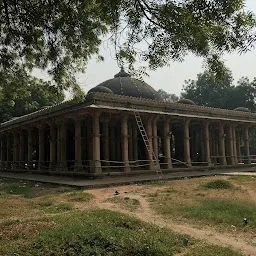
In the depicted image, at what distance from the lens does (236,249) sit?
5945mm

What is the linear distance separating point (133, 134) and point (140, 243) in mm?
17539

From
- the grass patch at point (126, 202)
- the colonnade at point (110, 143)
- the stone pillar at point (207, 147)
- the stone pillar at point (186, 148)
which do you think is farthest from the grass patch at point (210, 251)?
the stone pillar at point (207, 147)

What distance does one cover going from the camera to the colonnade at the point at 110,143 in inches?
748

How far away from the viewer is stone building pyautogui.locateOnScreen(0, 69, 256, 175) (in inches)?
734

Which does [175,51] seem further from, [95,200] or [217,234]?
[95,200]

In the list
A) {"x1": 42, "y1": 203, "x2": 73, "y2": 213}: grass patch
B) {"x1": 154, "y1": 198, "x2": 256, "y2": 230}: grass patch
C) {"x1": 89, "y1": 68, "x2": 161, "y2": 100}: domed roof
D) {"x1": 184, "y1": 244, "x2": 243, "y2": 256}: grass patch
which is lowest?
{"x1": 184, "y1": 244, "x2": 243, "y2": 256}: grass patch

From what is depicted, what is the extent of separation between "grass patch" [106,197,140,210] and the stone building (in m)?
5.92

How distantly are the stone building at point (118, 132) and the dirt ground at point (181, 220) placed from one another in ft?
14.5

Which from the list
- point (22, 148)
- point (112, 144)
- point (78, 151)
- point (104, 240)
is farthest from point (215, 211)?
point (22, 148)

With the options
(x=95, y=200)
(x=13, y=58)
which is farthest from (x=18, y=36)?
(x=95, y=200)

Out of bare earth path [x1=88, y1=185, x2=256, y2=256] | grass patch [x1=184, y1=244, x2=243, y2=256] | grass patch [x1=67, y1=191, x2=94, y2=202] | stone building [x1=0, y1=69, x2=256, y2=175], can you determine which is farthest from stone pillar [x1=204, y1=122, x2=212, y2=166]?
grass patch [x1=184, y1=244, x2=243, y2=256]

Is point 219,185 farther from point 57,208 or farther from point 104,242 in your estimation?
point 104,242

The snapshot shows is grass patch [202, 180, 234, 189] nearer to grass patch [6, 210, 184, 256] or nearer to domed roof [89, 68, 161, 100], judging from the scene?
grass patch [6, 210, 184, 256]

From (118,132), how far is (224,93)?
28.7 m
